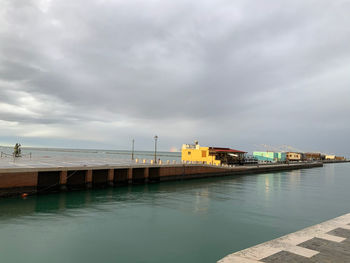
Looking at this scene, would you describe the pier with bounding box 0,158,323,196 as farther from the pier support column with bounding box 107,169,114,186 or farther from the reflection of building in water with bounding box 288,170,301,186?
the reflection of building in water with bounding box 288,170,301,186

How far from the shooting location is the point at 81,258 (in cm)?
1170

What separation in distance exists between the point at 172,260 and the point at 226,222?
26.3 ft

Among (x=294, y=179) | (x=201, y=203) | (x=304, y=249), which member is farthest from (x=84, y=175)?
(x=294, y=179)

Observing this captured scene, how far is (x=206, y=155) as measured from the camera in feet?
210

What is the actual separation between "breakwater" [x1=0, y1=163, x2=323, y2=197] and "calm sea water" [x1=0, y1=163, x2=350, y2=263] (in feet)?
6.18

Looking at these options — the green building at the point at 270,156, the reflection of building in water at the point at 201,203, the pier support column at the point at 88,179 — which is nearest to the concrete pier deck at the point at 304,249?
A: the reflection of building in water at the point at 201,203

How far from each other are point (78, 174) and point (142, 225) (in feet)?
59.1

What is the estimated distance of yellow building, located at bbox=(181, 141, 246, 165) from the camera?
63531 mm

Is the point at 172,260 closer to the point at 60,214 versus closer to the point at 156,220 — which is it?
the point at 156,220

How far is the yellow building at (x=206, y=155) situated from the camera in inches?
2501

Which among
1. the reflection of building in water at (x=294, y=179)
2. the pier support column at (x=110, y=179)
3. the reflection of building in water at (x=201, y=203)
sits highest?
the pier support column at (x=110, y=179)

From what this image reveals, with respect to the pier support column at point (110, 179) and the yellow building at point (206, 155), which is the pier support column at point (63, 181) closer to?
the pier support column at point (110, 179)

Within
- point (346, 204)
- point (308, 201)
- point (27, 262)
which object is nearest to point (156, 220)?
point (27, 262)

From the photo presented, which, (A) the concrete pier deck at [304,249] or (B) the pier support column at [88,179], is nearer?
(A) the concrete pier deck at [304,249]
